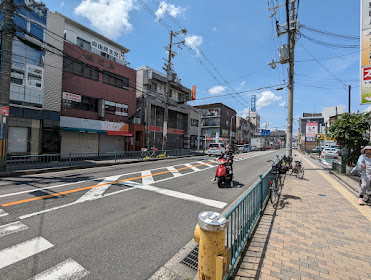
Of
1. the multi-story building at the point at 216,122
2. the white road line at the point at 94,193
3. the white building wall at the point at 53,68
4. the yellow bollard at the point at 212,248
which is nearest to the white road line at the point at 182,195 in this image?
the white road line at the point at 94,193

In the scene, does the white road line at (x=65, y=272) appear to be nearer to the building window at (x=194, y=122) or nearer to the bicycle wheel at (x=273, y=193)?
the bicycle wheel at (x=273, y=193)

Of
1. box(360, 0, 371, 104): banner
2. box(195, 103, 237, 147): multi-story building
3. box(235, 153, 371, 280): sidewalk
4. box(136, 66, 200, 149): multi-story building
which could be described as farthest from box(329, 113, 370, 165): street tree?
box(195, 103, 237, 147): multi-story building

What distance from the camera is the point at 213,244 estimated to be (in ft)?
6.83

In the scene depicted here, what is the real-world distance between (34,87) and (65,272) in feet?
51.7

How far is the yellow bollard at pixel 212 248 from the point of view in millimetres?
2051

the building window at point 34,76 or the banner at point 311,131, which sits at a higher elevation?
the building window at point 34,76

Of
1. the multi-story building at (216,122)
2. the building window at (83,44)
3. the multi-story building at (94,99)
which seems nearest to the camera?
the multi-story building at (94,99)

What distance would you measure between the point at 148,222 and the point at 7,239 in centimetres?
265

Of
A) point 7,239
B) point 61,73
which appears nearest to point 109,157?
point 61,73

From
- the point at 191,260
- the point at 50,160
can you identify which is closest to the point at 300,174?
the point at 191,260

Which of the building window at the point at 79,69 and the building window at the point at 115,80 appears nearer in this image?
the building window at the point at 79,69

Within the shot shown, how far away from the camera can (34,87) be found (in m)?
13.5

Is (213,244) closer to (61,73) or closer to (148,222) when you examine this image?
(148,222)

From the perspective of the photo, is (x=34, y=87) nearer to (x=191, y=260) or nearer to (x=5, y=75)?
(x=5, y=75)
